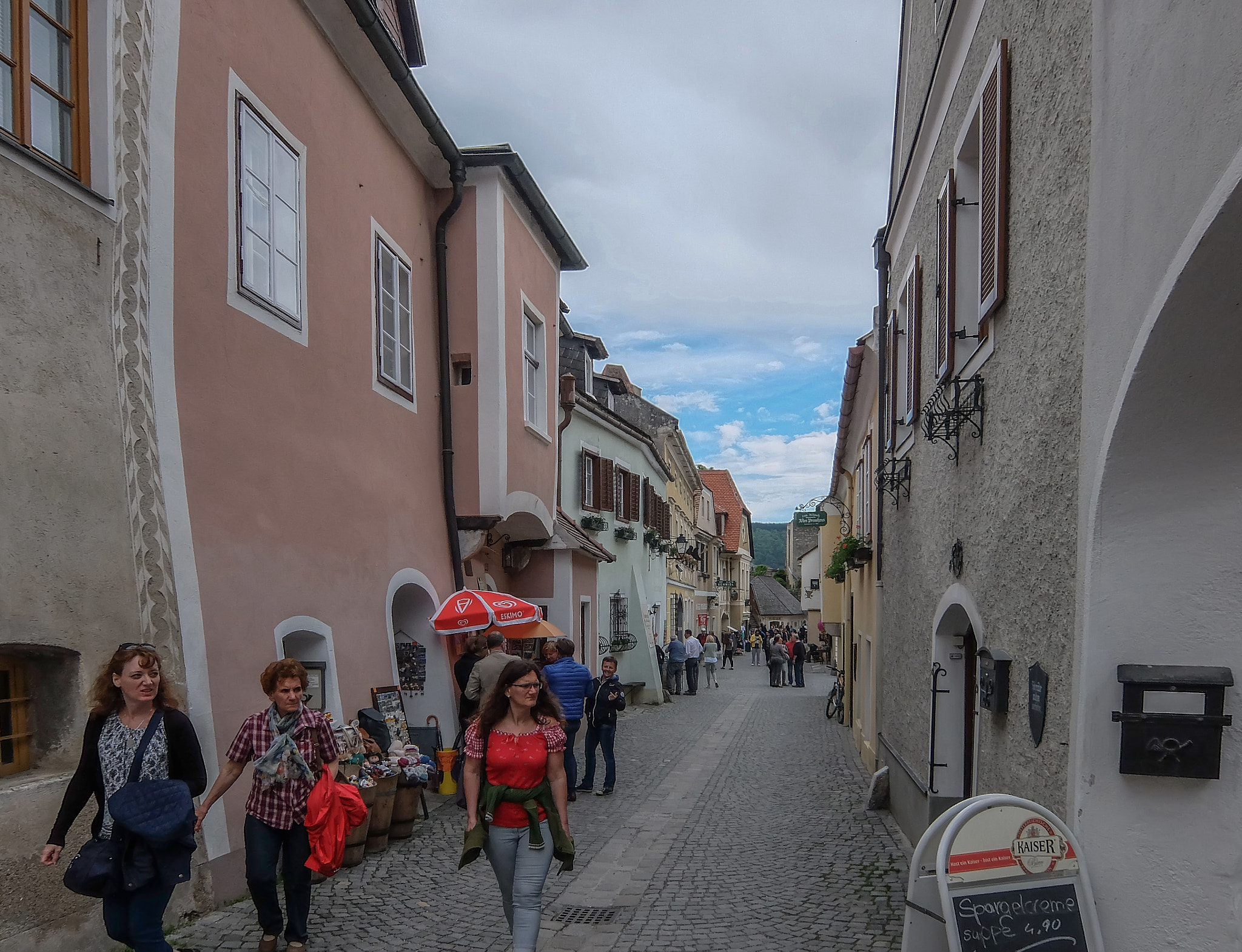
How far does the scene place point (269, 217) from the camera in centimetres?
785

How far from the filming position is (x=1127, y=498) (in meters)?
3.95

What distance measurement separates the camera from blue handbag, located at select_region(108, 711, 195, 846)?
14.2 ft

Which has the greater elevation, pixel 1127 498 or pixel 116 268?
pixel 116 268

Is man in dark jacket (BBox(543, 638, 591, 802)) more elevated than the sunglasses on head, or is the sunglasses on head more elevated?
the sunglasses on head

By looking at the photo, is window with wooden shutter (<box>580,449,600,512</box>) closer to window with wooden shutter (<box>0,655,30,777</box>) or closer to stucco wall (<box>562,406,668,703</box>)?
stucco wall (<box>562,406,668,703</box>)

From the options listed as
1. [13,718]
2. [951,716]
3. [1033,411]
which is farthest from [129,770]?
[951,716]

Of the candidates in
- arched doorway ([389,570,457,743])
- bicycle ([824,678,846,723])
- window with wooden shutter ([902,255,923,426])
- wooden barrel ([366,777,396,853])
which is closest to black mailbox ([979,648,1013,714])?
window with wooden shutter ([902,255,923,426])

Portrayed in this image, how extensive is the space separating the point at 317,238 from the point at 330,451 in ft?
6.00

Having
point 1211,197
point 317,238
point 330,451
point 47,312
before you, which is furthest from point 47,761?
point 1211,197

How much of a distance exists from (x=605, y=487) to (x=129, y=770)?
60.6 feet

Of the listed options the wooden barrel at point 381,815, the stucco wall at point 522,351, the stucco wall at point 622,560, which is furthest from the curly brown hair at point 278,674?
the stucco wall at point 622,560

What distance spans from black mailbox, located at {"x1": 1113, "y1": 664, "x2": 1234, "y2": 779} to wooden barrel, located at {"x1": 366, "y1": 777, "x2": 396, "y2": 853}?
5551 mm

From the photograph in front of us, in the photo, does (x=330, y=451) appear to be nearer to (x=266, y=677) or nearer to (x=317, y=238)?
(x=317, y=238)

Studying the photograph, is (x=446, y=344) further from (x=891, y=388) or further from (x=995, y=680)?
(x=995, y=680)
